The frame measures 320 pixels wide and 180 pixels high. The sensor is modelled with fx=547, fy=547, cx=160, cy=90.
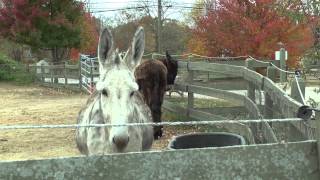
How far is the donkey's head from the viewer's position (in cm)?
434

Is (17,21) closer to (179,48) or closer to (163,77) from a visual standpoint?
(163,77)

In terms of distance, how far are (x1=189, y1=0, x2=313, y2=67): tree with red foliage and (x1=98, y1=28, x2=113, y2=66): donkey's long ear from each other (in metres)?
20.3

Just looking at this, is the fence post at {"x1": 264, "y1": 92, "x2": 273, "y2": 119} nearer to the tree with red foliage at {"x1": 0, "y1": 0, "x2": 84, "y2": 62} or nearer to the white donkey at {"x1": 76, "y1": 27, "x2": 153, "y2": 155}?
the white donkey at {"x1": 76, "y1": 27, "x2": 153, "y2": 155}

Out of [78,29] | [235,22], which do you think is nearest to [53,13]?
[78,29]

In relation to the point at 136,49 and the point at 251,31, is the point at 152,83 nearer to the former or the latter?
the point at 136,49

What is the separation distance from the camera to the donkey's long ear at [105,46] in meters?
4.92

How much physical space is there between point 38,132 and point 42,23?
22.3m

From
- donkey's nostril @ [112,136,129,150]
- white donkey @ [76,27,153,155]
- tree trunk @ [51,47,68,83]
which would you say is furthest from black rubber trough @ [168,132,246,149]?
tree trunk @ [51,47,68,83]

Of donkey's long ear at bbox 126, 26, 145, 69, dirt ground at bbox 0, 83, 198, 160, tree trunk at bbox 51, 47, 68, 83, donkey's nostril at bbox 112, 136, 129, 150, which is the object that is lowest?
dirt ground at bbox 0, 83, 198, 160

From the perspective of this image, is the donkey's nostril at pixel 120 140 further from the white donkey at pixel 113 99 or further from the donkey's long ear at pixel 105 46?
the donkey's long ear at pixel 105 46

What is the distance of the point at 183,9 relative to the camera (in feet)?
207

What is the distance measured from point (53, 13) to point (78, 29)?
6.09ft

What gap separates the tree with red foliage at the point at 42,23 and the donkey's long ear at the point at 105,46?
28.8 metres

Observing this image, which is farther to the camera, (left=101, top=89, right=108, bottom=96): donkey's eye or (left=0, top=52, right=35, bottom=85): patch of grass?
(left=0, top=52, right=35, bottom=85): patch of grass
